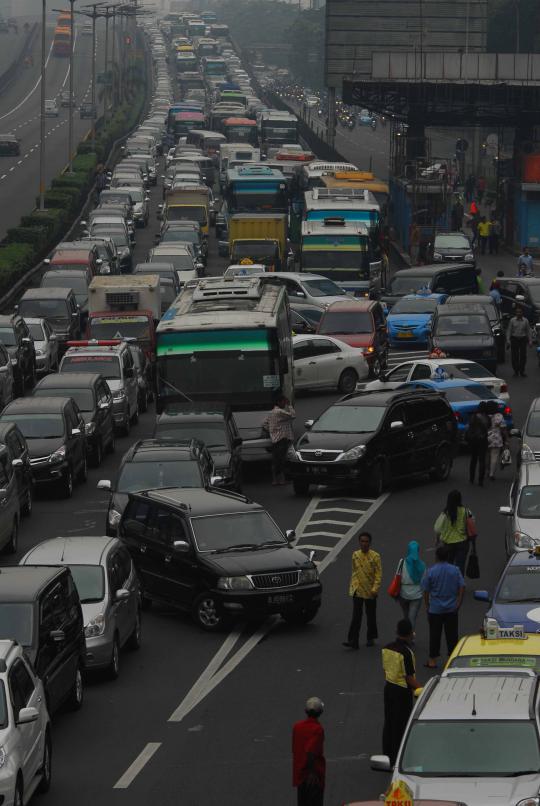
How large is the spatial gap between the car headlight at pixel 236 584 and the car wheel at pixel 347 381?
20363 mm

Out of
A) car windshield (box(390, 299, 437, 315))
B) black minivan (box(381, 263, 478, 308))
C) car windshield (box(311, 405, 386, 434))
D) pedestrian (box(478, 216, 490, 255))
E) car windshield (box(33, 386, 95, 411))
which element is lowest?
pedestrian (box(478, 216, 490, 255))

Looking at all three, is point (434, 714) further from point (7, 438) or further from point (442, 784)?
point (7, 438)

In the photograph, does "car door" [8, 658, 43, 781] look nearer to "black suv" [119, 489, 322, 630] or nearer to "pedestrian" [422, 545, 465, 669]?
"pedestrian" [422, 545, 465, 669]

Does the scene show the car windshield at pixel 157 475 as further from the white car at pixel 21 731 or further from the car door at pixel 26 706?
the car door at pixel 26 706

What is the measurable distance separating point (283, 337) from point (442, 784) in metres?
21.4

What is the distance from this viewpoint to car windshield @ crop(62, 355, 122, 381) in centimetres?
3750

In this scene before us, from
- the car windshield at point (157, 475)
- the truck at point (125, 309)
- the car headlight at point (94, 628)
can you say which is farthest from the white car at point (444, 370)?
the car headlight at point (94, 628)

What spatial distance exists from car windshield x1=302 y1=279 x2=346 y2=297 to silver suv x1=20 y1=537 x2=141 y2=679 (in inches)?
1178

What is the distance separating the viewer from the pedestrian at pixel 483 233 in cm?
7300

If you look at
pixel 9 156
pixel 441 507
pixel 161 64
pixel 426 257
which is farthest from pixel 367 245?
pixel 161 64

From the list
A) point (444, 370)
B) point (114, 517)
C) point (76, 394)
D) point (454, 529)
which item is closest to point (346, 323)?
point (444, 370)

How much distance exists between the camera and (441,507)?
28.4 metres

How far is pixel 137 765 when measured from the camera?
1595 centimetres

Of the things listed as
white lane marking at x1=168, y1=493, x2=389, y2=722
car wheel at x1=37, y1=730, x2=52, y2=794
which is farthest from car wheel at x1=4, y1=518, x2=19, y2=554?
car wheel at x1=37, y1=730, x2=52, y2=794
